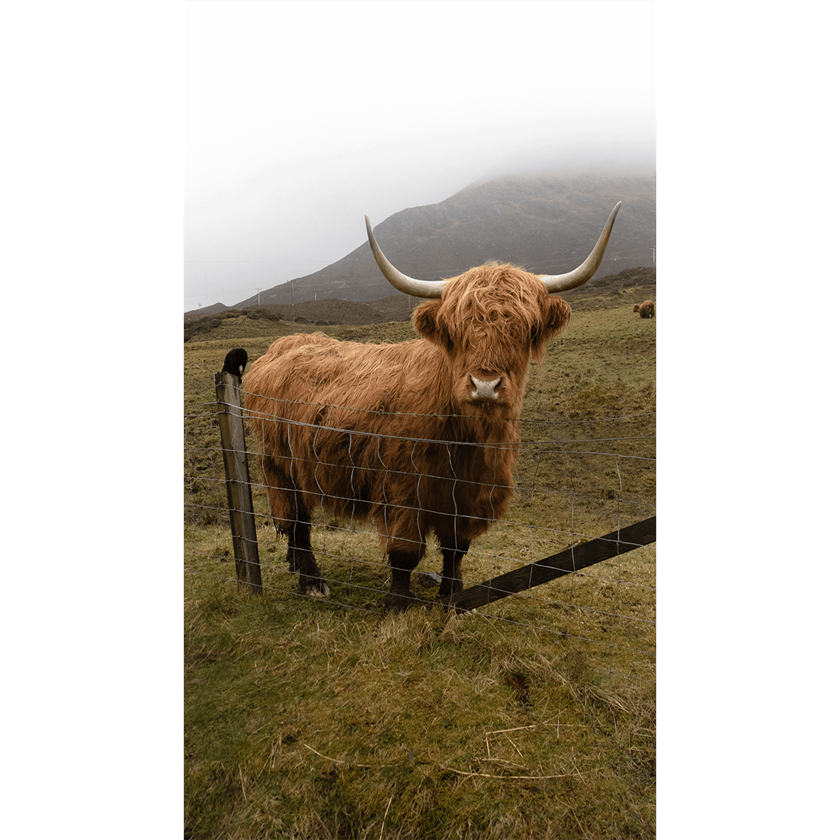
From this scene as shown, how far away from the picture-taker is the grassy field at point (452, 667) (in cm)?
186

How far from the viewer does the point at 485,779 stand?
1.89 meters

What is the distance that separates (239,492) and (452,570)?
4.64 feet

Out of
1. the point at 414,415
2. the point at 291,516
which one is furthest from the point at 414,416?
the point at 291,516

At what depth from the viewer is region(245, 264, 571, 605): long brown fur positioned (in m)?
2.25

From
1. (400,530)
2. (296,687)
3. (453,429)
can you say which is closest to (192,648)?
(296,687)

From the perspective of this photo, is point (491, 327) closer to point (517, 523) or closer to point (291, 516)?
point (517, 523)

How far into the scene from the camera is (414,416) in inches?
105

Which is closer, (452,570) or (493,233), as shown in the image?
(493,233)

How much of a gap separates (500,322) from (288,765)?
215 cm

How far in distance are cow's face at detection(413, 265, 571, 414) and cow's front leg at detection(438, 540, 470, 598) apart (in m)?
0.92

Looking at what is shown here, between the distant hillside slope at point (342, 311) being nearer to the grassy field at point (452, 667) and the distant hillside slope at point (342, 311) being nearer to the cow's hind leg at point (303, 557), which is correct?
the grassy field at point (452, 667)

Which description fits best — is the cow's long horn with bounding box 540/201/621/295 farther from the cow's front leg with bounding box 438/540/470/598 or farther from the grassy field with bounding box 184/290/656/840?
the cow's front leg with bounding box 438/540/470/598

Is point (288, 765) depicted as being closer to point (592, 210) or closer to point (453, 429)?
point (453, 429)

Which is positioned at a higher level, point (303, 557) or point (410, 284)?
point (410, 284)
